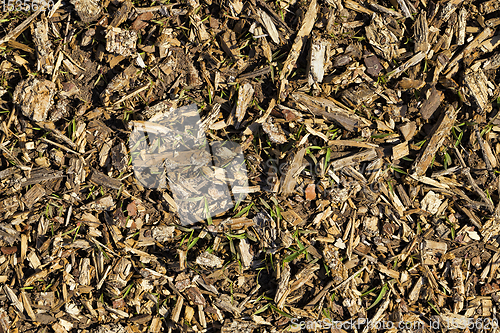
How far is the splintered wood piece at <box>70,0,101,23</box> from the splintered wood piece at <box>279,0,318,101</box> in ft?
3.97

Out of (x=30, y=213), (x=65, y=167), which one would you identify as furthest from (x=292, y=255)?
(x=30, y=213)

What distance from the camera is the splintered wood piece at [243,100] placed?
1.93m

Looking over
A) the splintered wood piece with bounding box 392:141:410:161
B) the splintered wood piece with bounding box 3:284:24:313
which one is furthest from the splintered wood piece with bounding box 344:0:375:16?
the splintered wood piece with bounding box 3:284:24:313

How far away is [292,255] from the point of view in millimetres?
1974

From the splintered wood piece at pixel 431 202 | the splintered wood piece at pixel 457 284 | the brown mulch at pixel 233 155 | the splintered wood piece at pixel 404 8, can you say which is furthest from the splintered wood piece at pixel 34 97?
the splintered wood piece at pixel 457 284

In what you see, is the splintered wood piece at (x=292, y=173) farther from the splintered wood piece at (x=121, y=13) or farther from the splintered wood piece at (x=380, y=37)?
the splintered wood piece at (x=121, y=13)

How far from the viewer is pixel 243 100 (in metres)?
1.93

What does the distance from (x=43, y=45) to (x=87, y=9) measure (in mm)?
Answer: 356

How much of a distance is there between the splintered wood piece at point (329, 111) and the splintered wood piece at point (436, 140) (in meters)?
0.43

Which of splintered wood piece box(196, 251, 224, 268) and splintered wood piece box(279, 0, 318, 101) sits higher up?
splintered wood piece box(279, 0, 318, 101)

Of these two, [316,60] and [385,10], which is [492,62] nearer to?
[385,10]

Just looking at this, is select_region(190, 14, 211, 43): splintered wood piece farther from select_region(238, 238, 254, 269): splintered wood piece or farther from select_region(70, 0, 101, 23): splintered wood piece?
select_region(238, 238, 254, 269): splintered wood piece

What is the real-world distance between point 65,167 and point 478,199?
2708 millimetres

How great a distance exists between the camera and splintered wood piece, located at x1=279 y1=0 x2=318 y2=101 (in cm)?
193
